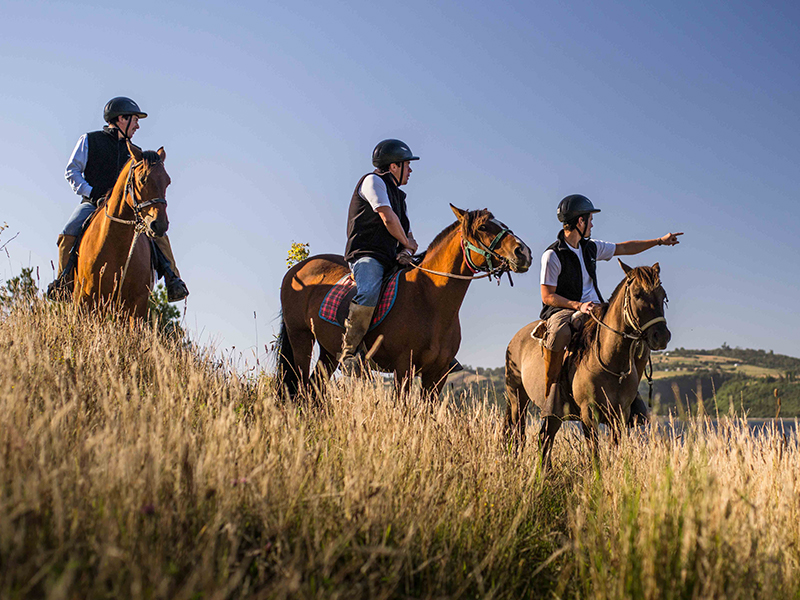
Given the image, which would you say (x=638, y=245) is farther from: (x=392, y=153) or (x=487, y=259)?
(x=392, y=153)

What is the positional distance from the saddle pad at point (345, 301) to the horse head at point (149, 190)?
192 cm

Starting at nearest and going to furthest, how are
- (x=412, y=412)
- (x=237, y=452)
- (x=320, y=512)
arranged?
1. (x=320, y=512)
2. (x=237, y=452)
3. (x=412, y=412)

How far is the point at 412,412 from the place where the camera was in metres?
5.27

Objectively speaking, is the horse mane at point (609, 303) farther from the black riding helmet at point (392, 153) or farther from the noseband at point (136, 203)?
the noseband at point (136, 203)

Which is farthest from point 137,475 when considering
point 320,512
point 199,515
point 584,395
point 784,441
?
point 784,441

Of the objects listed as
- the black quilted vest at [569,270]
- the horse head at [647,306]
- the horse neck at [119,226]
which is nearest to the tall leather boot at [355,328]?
the black quilted vest at [569,270]

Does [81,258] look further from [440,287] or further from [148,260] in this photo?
[440,287]

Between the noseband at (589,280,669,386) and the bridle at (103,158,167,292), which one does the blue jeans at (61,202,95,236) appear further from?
the noseband at (589,280,669,386)

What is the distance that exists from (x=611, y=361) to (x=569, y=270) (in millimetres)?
1202

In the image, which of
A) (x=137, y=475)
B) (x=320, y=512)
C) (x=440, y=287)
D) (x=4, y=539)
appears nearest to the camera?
(x=4, y=539)

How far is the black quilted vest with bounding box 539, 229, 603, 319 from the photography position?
280 inches

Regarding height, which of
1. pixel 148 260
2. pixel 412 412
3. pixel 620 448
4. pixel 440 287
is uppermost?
pixel 148 260

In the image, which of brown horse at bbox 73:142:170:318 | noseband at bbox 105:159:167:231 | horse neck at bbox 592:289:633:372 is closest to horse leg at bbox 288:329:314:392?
brown horse at bbox 73:142:170:318

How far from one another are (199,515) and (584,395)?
4587mm
